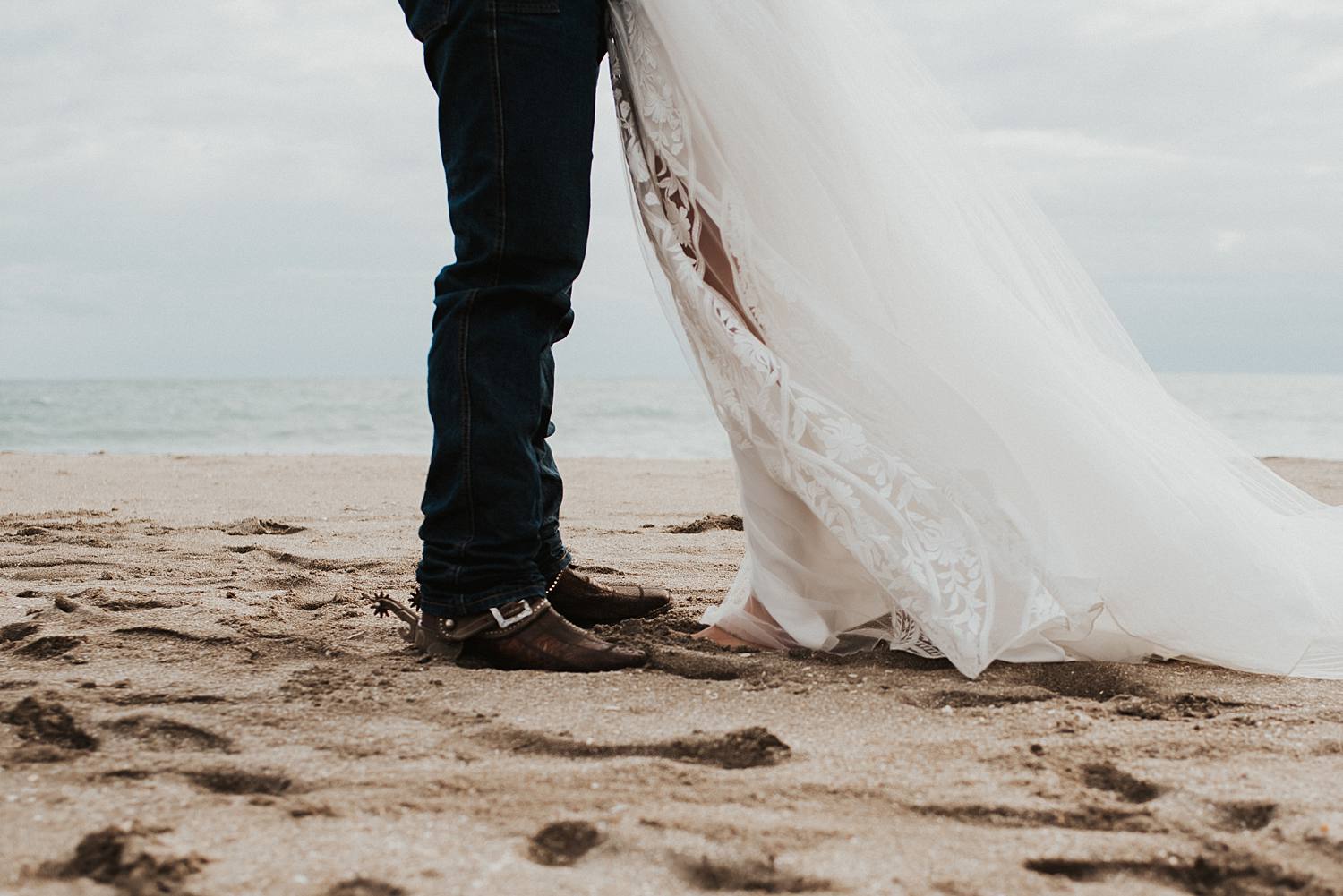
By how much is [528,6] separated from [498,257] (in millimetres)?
394

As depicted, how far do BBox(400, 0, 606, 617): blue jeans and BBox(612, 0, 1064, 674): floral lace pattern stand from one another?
137mm

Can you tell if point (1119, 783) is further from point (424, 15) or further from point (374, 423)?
point (374, 423)

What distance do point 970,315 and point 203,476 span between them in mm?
4824

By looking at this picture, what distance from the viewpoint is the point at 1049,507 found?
1.76 m

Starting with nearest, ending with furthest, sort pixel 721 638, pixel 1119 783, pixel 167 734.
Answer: pixel 1119 783 < pixel 167 734 < pixel 721 638

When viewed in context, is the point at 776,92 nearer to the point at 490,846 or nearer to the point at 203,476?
the point at 490,846

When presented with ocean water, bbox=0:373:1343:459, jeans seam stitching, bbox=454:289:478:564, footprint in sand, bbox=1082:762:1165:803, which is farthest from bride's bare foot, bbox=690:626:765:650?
ocean water, bbox=0:373:1343:459

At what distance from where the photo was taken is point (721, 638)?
194 centimetres

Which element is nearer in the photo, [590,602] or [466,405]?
[466,405]

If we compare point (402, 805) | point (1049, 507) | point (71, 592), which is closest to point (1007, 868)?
point (402, 805)

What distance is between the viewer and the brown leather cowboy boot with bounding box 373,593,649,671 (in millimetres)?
1762

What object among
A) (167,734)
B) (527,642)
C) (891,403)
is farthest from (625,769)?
(891,403)

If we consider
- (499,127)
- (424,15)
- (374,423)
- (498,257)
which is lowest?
(374,423)

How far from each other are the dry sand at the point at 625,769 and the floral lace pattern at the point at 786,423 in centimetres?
12
